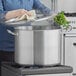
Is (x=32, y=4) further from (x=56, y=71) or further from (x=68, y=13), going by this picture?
(x=68, y=13)

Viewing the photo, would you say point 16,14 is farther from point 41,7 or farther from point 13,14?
point 41,7

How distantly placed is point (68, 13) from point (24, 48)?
235 cm

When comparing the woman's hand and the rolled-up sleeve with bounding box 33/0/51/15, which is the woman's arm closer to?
the woman's hand

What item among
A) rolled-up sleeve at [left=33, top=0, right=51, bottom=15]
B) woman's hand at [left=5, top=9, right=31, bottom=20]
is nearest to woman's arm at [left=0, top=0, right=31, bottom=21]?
woman's hand at [left=5, top=9, right=31, bottom=20]

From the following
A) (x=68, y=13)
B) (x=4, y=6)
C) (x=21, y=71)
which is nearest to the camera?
(x=21, y=71)

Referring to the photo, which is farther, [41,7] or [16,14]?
[41,7]

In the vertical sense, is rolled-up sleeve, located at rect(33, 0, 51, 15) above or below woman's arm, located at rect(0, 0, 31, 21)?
above

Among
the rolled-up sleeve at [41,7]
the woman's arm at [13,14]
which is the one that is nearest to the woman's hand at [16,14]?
the woman's arm at [13,14]

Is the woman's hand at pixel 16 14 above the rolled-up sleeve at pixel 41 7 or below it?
below

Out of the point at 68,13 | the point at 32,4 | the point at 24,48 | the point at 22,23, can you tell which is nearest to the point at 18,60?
the point at 24,48

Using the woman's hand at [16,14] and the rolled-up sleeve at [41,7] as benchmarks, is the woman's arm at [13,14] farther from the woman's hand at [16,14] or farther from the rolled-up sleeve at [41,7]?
the rolled-up sleeve at [41,7]

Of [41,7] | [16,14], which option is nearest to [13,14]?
[16,14]

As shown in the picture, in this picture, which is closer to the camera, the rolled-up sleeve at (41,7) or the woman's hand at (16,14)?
the woman's hand at (16,14)

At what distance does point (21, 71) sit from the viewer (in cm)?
126
